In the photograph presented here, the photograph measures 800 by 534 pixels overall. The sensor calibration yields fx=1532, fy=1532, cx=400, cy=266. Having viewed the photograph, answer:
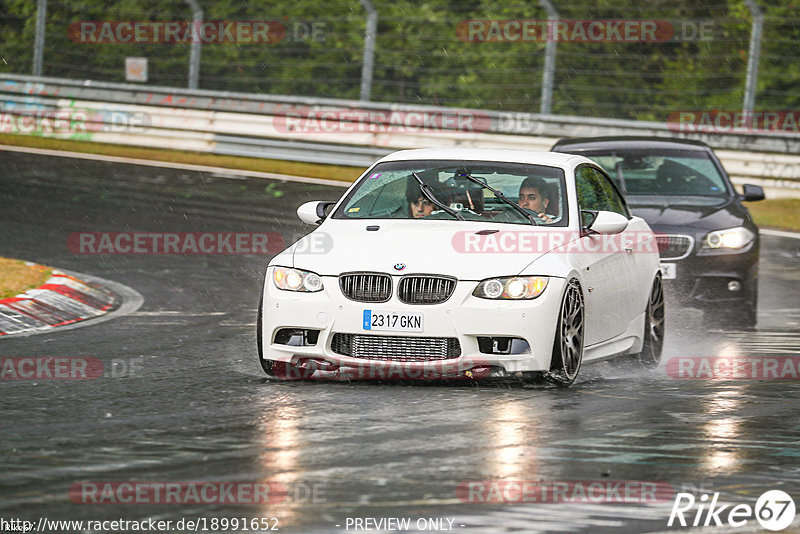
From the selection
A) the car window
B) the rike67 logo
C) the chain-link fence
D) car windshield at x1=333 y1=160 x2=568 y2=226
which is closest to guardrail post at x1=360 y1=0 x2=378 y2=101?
the chain-link fence

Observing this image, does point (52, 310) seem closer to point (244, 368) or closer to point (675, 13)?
point (244, 368)

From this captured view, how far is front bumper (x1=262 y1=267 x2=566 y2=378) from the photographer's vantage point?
8961 mm

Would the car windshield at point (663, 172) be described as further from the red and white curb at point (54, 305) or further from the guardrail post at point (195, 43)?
the guardrail post at point (195, 43)

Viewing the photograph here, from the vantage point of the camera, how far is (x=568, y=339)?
368 inches

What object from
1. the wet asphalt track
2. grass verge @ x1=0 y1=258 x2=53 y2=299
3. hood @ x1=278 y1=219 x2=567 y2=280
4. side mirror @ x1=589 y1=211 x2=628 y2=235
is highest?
side mirror @ x1=589 y1=211 x2=628 y2=235

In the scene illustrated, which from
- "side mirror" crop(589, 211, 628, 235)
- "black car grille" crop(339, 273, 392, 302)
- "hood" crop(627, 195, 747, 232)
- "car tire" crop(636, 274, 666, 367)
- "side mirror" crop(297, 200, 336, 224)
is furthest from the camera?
"hood" crop(627, 195, 747, 232)

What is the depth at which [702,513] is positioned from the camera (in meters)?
6.14

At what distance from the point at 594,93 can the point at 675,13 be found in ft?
11.2

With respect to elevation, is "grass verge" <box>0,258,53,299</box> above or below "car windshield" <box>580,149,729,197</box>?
below

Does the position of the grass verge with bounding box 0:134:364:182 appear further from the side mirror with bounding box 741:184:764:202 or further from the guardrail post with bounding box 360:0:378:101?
the side mirror with bounding box 741:184:764:202

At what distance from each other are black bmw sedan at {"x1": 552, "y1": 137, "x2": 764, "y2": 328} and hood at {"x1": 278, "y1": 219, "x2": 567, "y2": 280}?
3456 mm

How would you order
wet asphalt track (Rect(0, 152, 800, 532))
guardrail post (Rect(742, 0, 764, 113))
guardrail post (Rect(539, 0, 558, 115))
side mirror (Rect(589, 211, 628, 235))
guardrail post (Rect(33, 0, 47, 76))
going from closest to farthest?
wet asphalt track (Rect(0, 152, 800, 532)), side mirror (Rect(589, 211, 628, 235)), guardrail post (Rect(742, 0, 764, 113)), guardrail post (Rect(539, 0, 558, 115)), guardrail post (Rect(33, 0, 47, 76))

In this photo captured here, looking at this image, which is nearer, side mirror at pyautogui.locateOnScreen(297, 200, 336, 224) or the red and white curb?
side mirror at pyautogui.locateOnScreen(297, 200, 336, 224)

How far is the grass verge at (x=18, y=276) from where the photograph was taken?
40.4ft
